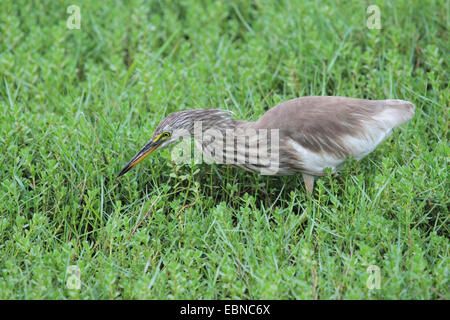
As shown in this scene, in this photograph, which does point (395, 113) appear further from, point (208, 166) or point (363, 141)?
point (208, 166)

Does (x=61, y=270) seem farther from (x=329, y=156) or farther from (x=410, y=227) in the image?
(x=410, y=227)

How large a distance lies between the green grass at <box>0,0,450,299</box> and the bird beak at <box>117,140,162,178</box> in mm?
120

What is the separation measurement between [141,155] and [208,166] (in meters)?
0.57

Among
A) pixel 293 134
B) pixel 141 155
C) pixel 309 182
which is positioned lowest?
pixel 309 182

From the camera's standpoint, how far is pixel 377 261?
3650mm

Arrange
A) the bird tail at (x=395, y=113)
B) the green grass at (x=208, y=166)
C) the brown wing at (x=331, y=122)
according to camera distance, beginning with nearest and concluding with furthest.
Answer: the green grass at (x=208, y=166)
the brown wing at (x=331, y=122)
the bird tail at (x=395, y=113)

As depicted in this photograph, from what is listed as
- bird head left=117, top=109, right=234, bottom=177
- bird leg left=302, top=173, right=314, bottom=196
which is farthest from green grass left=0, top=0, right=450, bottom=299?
bird head left=117, top=109, right=234, bottom=177

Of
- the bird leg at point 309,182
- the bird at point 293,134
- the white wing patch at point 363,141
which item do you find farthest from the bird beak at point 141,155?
the bird leg at point 309,182

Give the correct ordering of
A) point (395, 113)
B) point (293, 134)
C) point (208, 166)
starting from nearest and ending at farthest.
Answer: point (293, 134) < point (395, 113) < point (208, 166)

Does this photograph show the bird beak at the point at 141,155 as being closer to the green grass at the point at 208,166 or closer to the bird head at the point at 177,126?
the bird head at the point at 177,126

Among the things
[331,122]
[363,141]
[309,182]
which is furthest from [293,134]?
[363,141]

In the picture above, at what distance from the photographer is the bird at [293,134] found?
4176 mm

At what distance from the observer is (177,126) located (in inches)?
167
